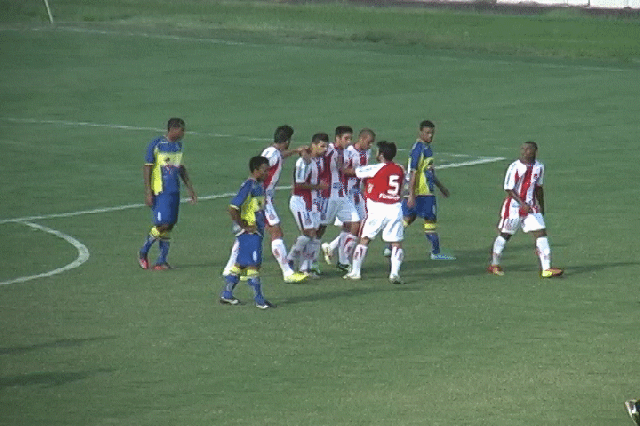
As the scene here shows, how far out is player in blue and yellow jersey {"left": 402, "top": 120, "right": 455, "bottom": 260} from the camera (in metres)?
25.6

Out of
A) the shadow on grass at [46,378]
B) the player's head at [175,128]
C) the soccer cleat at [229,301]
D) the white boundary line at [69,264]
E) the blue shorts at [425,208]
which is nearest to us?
the shadow on grass at [46,378]

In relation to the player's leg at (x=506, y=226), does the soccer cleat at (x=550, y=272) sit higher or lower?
lower

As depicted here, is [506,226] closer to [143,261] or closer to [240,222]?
[240,222]

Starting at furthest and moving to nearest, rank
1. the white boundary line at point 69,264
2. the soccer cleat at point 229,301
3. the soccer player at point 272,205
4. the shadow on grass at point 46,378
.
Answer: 1. the white boundary line at point 69,264
2. the soccer player at point 272,205
3. the soccer cleat at point 229,301
4. the shadow on grass at point 46,378

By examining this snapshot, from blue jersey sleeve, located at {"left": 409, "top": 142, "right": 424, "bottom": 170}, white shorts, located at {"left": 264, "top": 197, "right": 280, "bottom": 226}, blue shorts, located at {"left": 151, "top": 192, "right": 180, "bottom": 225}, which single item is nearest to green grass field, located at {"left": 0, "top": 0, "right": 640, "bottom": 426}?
blue shorts, located at {"left": 151, "top": 192, "right": 180, "bottom": 225}

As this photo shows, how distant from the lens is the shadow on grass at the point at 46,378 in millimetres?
18266

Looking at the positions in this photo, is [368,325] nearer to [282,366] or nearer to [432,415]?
[282,366]

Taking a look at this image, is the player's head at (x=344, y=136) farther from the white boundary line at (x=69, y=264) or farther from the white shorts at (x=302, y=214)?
the white boundary line at (x=69, y=264)

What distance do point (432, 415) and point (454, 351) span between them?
9.54 ft

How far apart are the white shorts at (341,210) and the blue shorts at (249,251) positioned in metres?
3.12

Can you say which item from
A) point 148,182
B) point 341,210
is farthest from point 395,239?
point 148,182

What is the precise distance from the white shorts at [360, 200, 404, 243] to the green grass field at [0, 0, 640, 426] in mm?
750

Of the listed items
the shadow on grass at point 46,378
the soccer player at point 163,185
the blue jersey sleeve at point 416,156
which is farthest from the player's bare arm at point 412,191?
the shadow on grass at point 46,378

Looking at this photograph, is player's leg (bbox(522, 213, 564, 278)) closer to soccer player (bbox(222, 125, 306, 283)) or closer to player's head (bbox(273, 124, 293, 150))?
soccer player (bbox(222, 125, 306, 283))
